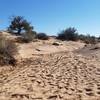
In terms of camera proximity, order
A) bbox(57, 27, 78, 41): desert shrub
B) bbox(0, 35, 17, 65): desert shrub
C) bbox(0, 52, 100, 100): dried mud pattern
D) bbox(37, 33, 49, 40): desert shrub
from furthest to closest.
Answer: bbox(57, 27, 78, 41): desert shrub → bbox(37, 33, 49, 40): desert shrub → bbox(0, 35, 17, 65): desert shrub → bbox(0, 52, 100, 100): dried mud pattern

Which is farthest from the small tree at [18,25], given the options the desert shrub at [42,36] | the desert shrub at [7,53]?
the desert shrub at [7,53]

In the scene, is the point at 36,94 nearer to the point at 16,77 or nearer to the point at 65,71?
the point at 16,77

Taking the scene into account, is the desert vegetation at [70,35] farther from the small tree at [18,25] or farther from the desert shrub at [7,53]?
the desert shrub at [7,53]

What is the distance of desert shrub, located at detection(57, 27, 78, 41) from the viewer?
35.2 m

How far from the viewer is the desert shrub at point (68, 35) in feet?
115

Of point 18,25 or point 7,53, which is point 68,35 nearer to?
point 18,25

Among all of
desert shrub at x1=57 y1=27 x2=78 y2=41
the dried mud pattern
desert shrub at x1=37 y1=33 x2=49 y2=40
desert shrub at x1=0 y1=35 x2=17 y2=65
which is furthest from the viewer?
desert shrub at x1=57 y1=27 x2=78 y2=41

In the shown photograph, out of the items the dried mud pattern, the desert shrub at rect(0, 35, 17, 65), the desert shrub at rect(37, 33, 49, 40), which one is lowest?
the dried mud pattern

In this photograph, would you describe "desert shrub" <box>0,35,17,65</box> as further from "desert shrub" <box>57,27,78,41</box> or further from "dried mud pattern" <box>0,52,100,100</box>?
"desert shrub" <box>57,27,78,41</box>

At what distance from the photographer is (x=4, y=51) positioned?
43.7ft

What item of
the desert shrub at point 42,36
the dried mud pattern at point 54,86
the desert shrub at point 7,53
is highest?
the desert shrub at point 42,36

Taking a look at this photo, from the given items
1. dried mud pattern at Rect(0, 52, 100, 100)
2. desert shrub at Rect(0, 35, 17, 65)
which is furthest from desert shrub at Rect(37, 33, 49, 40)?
dried mud pattern at Rect(0, 52, 100, 100)

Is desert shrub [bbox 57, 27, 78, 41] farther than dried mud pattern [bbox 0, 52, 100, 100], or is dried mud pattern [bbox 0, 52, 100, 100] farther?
desert shrub [bbox 57, 27, 78, 41]

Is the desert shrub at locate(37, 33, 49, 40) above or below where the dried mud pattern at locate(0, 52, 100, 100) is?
above
